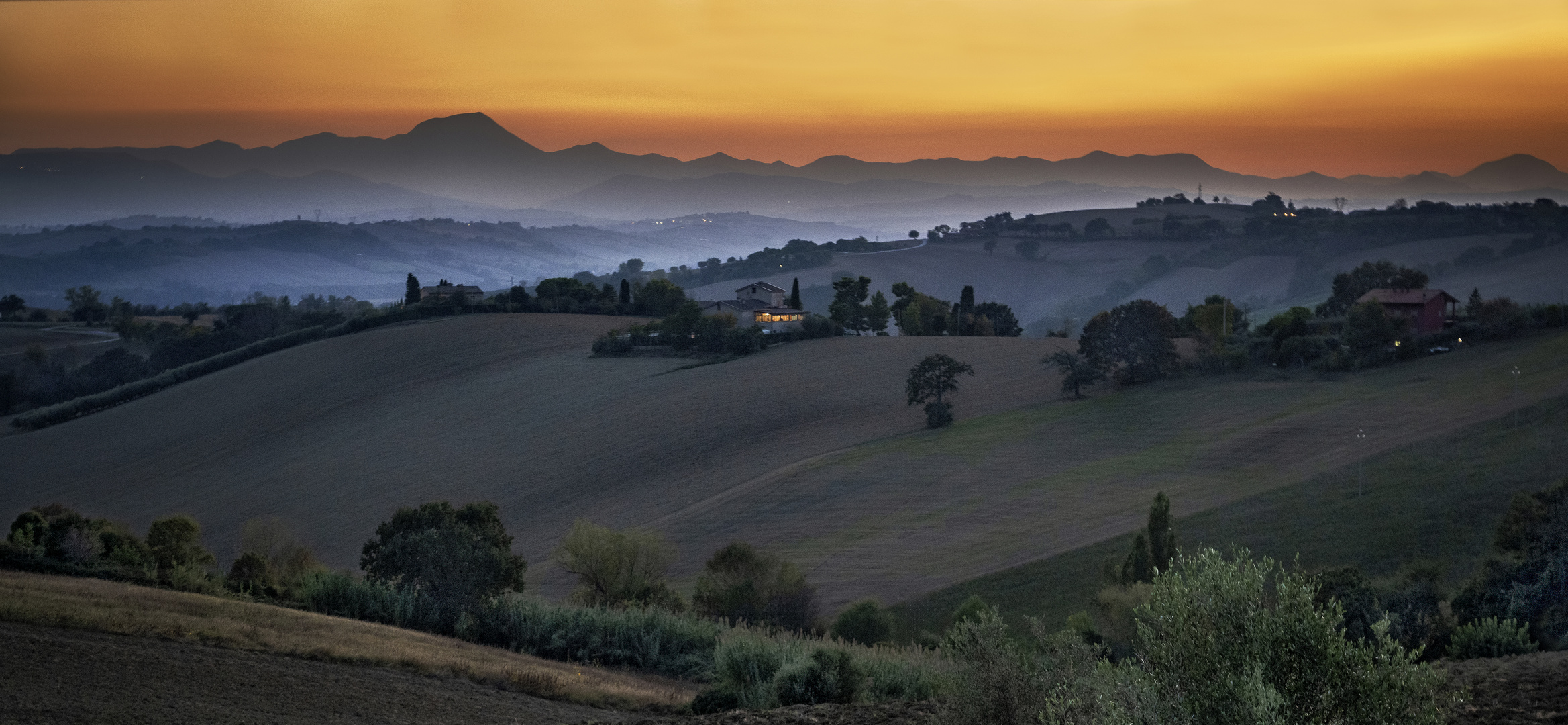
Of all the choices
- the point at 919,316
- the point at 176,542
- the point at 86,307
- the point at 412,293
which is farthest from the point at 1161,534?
the point at 86,307

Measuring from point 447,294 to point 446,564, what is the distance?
83.2 metres

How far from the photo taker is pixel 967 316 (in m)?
84.8

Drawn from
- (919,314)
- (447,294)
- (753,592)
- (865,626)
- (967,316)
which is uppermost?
(447,294)

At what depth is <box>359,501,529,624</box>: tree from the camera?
21.3m

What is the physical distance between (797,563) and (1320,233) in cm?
15229

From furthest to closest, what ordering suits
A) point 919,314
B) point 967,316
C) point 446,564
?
1. point 919,314
2. point 967,316
3. point 446,564

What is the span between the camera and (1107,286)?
157375 mm

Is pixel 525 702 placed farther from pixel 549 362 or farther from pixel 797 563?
pixel 549 362

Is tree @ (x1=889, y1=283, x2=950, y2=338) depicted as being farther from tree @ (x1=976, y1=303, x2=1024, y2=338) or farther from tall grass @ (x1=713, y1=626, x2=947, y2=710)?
tall grass @ (x1=713, y1=626, x2=947, y2=710)

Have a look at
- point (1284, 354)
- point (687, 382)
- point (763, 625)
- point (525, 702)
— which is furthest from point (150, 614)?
point (1284, 354)

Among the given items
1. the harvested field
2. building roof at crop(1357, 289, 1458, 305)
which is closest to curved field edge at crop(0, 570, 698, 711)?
the harvested field

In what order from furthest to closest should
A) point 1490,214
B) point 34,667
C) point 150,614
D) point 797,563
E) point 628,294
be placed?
1. point 1490,214
2. point 628,294
3. point 797,563
4. point 150,614
5. point 34,667

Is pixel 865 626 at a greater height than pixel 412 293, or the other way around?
pixel 412 293

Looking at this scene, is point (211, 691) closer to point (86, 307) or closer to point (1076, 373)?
point (1076, 373)
